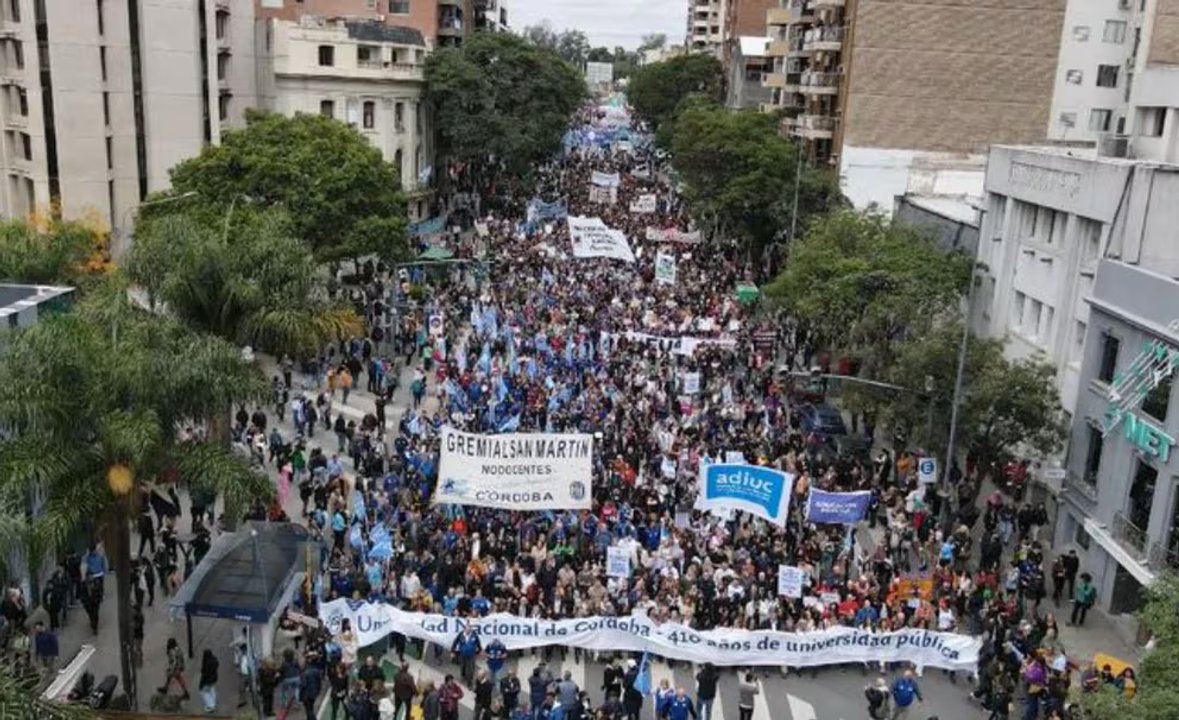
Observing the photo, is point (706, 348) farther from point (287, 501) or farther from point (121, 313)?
point (121, 313)

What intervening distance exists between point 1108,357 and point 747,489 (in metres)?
9.59

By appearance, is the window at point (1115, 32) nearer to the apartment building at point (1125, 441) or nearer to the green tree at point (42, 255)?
the apartment building at point (1125, 441)

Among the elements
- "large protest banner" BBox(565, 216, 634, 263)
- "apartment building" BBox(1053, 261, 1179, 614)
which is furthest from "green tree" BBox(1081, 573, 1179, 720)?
"large protest banner" BBox(565, 216, 634, 263)

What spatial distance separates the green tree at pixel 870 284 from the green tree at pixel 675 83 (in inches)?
3090

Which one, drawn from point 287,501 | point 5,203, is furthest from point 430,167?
point 287,501

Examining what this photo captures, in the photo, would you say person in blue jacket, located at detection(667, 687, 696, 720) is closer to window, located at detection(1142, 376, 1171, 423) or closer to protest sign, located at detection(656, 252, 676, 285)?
window, located at detection(1142, 376, 1171, 423)

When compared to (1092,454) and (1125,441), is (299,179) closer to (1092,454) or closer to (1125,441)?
(1092,454)

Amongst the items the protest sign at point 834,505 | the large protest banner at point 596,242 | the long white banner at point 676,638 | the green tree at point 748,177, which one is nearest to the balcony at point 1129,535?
the long white banner at point 676,638

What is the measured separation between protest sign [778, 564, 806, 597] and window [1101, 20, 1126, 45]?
4442cm

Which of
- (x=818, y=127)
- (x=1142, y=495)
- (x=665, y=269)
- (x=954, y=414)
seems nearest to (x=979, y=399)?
(x=954, y=414)

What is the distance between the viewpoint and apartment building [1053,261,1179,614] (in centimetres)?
2306

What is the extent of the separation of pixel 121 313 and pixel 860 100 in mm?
43586

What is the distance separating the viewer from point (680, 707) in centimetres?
1812

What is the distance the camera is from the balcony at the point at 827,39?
59.5 m
